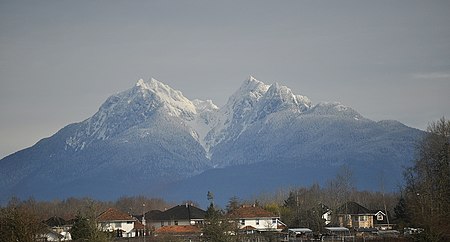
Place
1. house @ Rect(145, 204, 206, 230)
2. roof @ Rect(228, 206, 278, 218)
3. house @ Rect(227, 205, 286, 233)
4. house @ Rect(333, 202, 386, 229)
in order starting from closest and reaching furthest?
1. house @ Rect(227, 205, 286, 233)
2. roof @ Rect(228, 206, 278, 218)
3. house @ Rect(145, 204, 206, 230)
4. house @ Rect(333, 202, 386, 229)

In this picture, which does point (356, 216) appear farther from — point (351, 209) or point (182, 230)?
point (182, 230)

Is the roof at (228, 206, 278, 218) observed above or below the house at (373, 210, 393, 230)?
above

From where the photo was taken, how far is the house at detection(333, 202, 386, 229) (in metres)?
108

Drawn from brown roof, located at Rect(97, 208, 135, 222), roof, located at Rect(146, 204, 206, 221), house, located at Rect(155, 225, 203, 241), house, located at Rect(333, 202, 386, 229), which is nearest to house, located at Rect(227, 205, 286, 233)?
roof, located at Rect(146, 204, 206, 221)

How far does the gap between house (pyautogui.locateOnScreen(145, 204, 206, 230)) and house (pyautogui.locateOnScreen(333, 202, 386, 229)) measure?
57.0 ft

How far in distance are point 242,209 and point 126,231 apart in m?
13.9

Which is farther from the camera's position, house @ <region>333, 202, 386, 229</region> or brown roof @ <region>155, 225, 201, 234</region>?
house @ <region>333, 202, 386, 229</region>

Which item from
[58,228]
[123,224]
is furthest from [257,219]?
[58,228]

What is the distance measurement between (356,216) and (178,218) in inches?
928

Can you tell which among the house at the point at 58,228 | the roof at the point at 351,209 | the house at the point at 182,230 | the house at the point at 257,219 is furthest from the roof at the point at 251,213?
the house at the point at 58,228

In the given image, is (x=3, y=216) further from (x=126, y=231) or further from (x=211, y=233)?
(x=126, y=231)

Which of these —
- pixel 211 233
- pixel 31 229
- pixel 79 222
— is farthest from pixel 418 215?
pixel 79 222

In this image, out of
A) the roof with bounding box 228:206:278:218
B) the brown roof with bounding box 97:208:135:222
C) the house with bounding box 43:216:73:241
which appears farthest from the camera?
the roof with bounding box 228:206:278:218

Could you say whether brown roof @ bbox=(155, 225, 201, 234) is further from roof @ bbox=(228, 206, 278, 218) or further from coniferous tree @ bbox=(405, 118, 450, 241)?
coniferous tree @ bbox=(405, 118, 450, 241)
